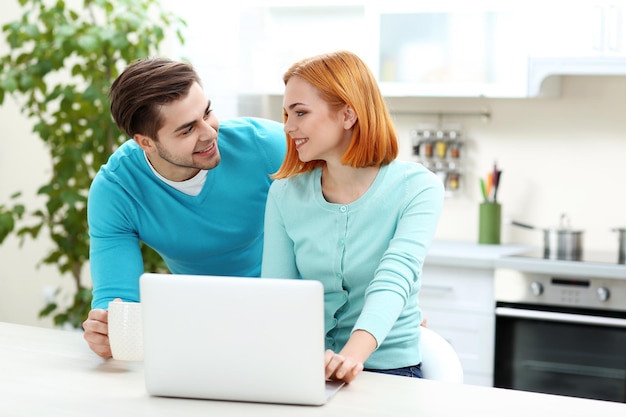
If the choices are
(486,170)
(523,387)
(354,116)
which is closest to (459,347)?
(523,387)

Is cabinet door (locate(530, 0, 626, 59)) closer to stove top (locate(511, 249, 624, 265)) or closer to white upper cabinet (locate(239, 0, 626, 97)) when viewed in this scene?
white upper cabinet (locate(239, 0, 626, 97))

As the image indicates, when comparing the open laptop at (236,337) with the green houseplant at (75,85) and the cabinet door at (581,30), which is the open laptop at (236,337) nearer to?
the green houseplant at (75,85)

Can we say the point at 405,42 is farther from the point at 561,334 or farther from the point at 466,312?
the point at 561,334

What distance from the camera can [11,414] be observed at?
4.52 ft

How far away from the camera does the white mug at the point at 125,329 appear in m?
1.60

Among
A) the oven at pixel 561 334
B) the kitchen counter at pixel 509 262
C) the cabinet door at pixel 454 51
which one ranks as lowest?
the oven at pixel 561 334

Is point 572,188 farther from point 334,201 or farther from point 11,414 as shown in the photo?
point 11,414

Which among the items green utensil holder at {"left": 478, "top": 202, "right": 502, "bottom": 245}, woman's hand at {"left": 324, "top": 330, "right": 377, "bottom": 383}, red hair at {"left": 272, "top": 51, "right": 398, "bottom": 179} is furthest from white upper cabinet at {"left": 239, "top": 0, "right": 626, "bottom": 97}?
woman's hand at {"left": 324, "top": 330, "right": 377, "bottom": 383}

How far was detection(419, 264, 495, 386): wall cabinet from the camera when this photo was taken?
342 centimetres

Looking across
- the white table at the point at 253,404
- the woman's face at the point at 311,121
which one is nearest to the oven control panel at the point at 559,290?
the woman's face at the point at 311,121

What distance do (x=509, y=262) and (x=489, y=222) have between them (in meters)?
0.44

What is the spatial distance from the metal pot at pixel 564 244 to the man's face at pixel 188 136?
180 centimetres

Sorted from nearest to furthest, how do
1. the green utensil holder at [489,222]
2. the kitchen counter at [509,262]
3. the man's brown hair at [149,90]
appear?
the man's brown hair at [149,90] → the kitchen counter at [509,262] → the green utensil holder at [489,222]

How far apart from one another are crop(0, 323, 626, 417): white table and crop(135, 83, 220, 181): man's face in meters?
0.59
